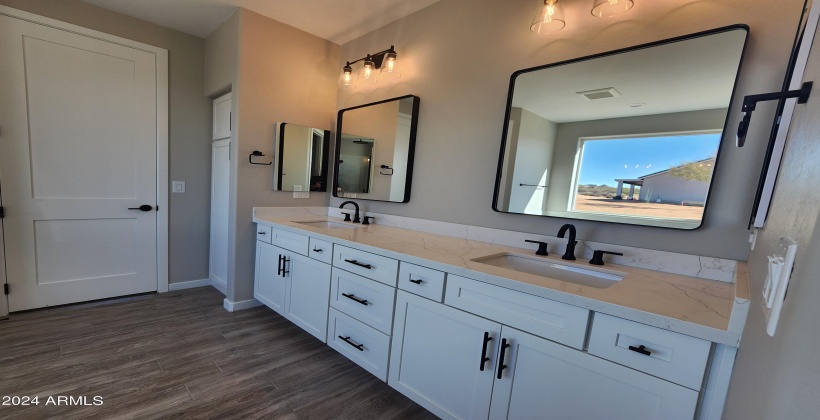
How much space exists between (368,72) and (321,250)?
1.48 metres

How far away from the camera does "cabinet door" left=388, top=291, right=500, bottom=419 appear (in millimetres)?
1305

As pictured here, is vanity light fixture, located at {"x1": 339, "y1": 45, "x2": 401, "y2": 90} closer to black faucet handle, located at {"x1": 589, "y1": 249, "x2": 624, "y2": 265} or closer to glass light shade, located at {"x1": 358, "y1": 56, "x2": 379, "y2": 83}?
glass light shade, located at {"x1": 358, "y1": 56, "x2": 379, "y2": 83}

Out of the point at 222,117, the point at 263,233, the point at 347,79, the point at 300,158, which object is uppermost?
the point at 347,79

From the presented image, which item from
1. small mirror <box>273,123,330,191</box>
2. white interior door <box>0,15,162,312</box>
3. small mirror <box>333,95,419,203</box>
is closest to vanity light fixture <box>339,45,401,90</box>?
small mirror <box>333,95,419,203</box>

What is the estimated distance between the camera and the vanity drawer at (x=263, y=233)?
257 centimetres

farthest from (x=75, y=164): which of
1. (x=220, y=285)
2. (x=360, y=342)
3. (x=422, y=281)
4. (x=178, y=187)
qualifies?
(x=422, y=281)

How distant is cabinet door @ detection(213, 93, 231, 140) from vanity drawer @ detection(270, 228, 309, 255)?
1.15 meters

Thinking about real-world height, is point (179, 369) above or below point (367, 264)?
below

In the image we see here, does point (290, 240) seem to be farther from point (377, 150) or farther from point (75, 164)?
point (75, 164)

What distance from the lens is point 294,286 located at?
2283 mm

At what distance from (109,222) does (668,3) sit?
13.6ft

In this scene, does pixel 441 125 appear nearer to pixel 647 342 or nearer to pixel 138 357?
pixel 647 342

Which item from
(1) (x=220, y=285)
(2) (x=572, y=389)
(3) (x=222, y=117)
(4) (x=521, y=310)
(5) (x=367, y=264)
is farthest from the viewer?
(1) (x=220, y=285)

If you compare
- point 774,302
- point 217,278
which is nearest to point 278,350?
point 217,278
